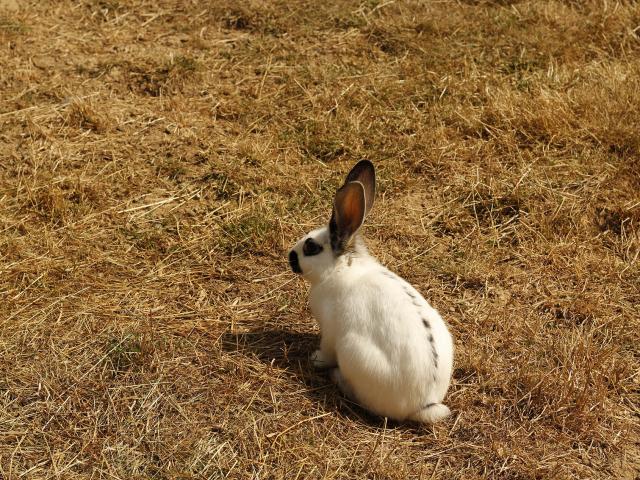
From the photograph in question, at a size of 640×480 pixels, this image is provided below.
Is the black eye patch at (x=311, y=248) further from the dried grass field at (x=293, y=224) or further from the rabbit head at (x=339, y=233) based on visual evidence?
the dried grass field at (x=293, y=224)

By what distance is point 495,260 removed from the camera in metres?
5.60

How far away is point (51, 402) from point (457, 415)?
199 cm

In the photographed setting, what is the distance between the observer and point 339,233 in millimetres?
4613

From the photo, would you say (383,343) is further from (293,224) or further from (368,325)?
(293,224)

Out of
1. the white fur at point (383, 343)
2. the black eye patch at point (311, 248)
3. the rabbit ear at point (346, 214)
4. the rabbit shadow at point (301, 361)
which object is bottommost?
the rabbit shadow at point (301, 361)

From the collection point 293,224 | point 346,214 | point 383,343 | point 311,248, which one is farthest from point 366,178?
point 293,224

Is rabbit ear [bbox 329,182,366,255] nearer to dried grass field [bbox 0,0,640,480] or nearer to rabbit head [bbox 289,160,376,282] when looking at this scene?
rabbit head [bbox 289,160,376,282]

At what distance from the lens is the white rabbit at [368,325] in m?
4.11

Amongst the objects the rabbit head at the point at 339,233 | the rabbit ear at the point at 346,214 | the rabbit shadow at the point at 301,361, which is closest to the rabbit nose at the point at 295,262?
the rabbit head at the point at 339,233

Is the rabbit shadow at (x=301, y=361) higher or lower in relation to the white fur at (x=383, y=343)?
lower

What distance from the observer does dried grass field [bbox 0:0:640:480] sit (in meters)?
Result: 4.25

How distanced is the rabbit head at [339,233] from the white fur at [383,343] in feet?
0.25

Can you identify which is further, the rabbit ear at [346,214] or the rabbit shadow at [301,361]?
the rabbit ear at [346,214]

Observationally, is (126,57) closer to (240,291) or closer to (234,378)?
(240,291)
